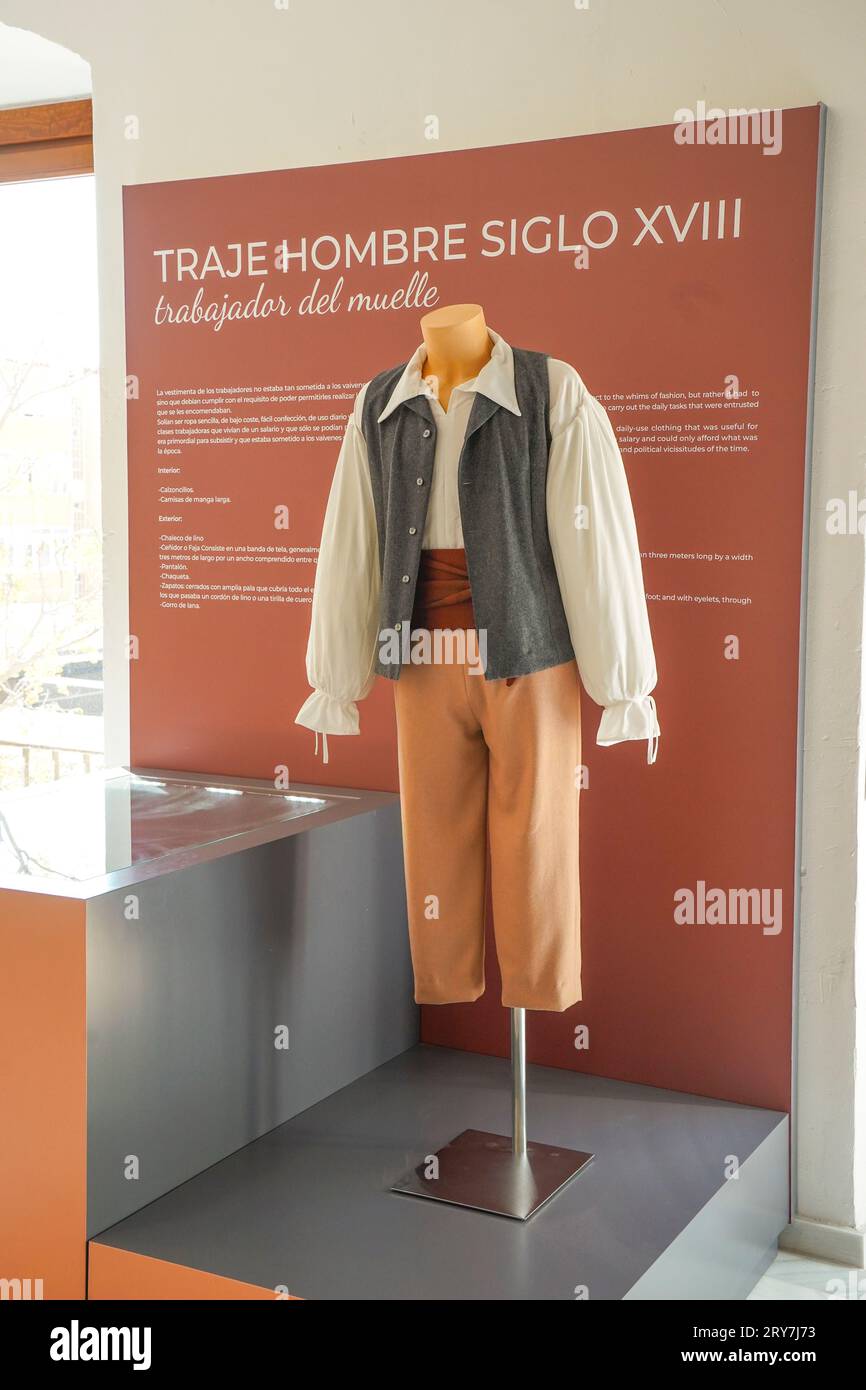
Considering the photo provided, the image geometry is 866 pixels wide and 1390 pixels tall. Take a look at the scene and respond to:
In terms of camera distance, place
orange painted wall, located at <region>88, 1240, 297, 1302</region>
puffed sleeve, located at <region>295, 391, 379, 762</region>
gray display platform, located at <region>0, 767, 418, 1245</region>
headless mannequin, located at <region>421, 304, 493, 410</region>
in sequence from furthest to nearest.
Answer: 1. puffed sleeve, located at <region>295, 391, 379, 762</region>
2. headless mannequin, located at <region>421, 304, 493, 410</region>
3. gray display platform, located at <region>0, 767, 418, 1245</region>
4. orange painted wall, located at <region>88, 1240, 297, 1302</region>

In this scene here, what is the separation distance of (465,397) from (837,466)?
79cm

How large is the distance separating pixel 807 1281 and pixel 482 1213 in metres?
0.76

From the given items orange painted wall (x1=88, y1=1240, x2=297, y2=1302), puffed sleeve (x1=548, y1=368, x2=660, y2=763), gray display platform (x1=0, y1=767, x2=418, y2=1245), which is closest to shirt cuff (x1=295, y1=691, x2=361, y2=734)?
gray display platform (x1=0, y1=767, x2=418, y2=1245)

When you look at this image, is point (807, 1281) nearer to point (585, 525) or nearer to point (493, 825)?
point (493, 825)

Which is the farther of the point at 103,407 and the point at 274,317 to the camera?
the point at 103,407

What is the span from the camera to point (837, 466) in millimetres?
2512

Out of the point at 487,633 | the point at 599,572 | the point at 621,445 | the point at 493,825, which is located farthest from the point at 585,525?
the point at 621,445

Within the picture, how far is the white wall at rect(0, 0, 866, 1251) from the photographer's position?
2486 mm

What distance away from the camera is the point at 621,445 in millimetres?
2666

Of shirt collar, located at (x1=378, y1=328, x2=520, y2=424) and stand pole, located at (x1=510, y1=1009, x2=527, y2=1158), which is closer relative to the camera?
shirt collar, located at (x1=378, y1=328, x2=520, y2=424)

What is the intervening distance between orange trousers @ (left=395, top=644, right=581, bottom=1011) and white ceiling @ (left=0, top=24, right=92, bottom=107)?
7.19ft

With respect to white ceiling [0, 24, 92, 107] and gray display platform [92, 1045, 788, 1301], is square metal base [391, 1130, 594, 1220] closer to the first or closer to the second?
gray display platform [92, 1045, 788, 1301]
